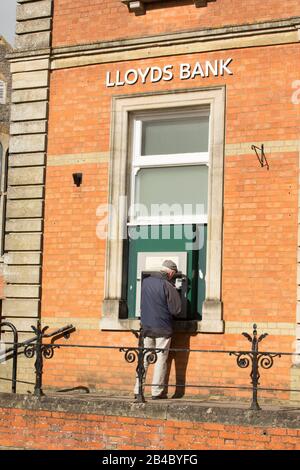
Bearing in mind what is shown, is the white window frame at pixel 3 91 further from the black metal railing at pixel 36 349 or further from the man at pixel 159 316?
the man at pixel 159 316

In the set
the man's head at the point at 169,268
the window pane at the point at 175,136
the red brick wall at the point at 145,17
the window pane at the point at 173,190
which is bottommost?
the man's head at the point at 169,268

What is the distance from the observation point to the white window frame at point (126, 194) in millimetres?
12953

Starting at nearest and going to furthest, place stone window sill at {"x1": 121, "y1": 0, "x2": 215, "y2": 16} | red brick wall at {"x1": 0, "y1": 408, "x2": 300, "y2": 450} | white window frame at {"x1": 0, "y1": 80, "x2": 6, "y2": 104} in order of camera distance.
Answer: red brick wall at {"x1": 0, "y1": 408, "x2": 300, "y2": 450} → stone window sill at {"x1": 121, "y1": 0, "x2": 215, "y2": 16} → white window frame at {"x1": 0, "y1": 80, "x2": 6, "y2": 104}

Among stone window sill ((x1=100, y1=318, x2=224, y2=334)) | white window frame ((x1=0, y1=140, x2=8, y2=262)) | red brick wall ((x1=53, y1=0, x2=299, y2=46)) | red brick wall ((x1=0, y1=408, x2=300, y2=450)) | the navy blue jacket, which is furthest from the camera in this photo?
white window frame ((x1=0, y1=140, x2=8, y2=262))

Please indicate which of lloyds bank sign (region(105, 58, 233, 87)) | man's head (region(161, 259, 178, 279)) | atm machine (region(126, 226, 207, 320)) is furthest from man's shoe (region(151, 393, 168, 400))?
lloyds bank sign (region(105, 58, 233, 87))

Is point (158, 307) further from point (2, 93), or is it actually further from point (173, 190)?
point (2, 93)

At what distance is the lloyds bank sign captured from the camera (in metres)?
13.3

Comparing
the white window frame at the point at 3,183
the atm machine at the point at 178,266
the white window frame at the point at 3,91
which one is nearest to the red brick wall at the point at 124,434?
the atm machine at the point at 178,266

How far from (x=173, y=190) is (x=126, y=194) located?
2.24 ft

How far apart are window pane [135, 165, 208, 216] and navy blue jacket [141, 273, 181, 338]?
1471 mm

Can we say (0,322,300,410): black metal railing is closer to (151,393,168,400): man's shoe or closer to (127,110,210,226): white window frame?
(151,393,168,400): man's shoe

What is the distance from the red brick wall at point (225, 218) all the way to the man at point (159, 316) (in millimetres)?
661

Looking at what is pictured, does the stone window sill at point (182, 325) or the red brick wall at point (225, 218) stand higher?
the red brick wall at point (225, 218)

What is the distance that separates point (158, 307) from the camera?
12.5 metres
